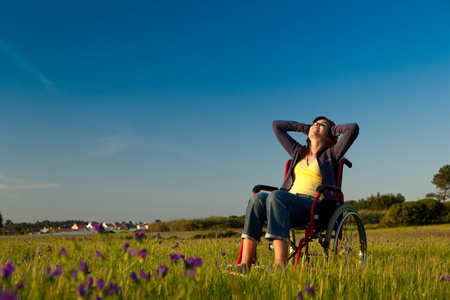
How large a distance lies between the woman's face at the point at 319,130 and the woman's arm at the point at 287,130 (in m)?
0.30

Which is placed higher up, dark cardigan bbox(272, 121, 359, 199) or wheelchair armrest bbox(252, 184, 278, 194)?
dark cardigan bbox(272, 121, 359, 199)

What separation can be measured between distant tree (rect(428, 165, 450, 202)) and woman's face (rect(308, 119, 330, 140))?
147 ft

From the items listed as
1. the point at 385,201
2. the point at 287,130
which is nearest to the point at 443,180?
the point at 385,201

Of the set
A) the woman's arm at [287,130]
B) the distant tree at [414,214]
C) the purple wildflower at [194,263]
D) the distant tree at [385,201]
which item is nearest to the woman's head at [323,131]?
the woman's arm at [287,130]

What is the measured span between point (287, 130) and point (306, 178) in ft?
3.00

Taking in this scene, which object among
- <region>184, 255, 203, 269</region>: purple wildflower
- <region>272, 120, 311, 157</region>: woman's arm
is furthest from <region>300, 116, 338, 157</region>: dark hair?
<region>184, 255, 203, 269</region>: purple wildflower

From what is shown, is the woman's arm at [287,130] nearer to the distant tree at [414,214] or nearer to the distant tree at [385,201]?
the distant tree at [414,214]

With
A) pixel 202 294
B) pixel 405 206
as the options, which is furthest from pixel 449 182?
pixel 202 294

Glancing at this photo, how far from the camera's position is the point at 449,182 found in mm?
42125

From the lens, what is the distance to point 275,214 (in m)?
3.21

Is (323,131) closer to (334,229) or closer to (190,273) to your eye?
(334,229)

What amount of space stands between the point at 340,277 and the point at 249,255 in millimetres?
1016

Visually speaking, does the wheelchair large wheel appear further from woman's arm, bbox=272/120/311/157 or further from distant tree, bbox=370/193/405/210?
distant tree, bbox=370/193/405/210

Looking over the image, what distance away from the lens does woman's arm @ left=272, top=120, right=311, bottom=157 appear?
458 cm
